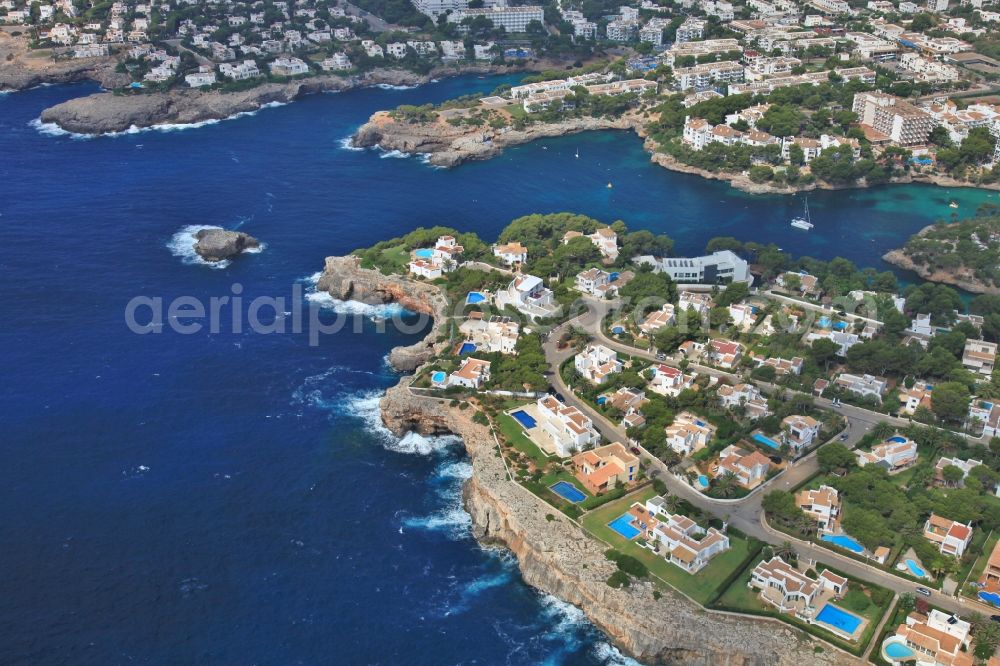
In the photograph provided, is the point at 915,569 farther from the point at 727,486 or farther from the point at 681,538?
the point at 681,538

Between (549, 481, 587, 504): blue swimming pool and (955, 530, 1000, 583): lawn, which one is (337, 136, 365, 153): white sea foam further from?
(955, 530, 1000, 583): lawn

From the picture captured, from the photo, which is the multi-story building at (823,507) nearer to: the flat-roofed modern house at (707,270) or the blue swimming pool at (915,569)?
the blue swimming pool at (915,569)

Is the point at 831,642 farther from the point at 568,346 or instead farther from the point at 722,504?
the point at 568,346

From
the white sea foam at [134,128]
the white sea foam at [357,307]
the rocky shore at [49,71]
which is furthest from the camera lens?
the rocky shore at [49,71]

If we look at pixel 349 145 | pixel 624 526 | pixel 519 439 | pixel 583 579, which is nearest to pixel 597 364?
pixel 519 439

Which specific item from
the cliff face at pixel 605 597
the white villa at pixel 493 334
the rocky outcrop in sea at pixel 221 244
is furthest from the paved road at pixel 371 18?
the cliff face at pixel 605 597

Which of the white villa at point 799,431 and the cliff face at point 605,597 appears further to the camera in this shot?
the white villa at point 799,431
